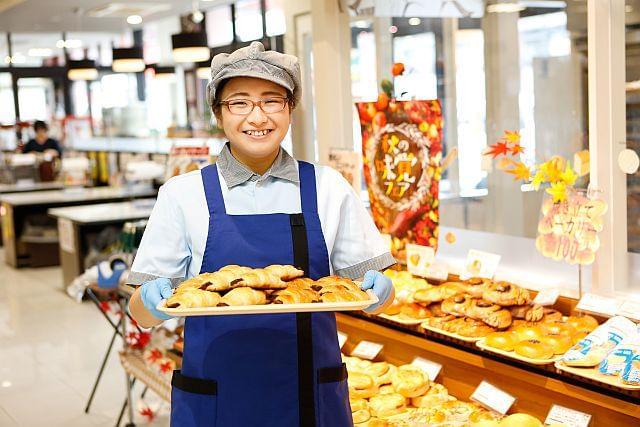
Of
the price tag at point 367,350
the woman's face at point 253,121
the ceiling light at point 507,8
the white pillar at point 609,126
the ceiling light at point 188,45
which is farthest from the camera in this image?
the ceiling light at point 188,45

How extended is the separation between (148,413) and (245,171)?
282 centimetres

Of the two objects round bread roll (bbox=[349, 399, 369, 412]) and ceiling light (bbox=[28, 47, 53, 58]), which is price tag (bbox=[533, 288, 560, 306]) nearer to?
round bread roll (bbox=[349, 399, 369, 412])

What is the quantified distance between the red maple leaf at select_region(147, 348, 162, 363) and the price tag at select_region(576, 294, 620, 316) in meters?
2.23

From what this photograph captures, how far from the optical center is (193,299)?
1977mm

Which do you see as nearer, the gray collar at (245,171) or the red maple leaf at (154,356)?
the gray collar at (245,171)

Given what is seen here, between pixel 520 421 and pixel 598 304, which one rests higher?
pixel 598 304

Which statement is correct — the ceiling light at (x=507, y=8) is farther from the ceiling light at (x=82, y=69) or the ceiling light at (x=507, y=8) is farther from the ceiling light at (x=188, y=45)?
the ceiling light at (x=82, y=69)

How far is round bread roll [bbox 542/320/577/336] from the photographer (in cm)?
307

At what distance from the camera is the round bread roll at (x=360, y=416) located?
3.14 meters

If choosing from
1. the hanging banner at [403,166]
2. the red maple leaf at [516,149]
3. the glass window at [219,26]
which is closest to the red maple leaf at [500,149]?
the red maple leaf at [516,149]

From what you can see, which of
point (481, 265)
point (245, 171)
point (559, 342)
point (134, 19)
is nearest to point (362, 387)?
point (481, 265)

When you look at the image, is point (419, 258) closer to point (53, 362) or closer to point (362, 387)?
point (362, 387)

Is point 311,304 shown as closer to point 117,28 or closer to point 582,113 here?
point 582,113

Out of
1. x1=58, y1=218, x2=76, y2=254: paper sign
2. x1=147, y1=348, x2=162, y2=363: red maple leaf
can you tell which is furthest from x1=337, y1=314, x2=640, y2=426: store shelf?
x1=58, y1=218, x2=76, y2=254: paper sign
